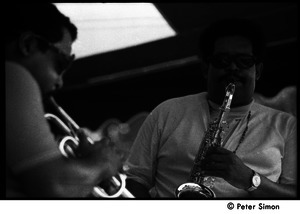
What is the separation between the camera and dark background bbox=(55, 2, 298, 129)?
2.93 meters

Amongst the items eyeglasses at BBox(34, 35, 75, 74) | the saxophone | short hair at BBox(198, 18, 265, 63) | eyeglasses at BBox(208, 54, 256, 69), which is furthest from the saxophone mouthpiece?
eyeglasses at BBox(34, 35, 75, 74)

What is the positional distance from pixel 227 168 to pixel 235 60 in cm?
66

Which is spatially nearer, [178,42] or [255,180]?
[255,180]

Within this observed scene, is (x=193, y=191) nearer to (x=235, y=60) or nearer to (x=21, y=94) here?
(x=235, y=60)

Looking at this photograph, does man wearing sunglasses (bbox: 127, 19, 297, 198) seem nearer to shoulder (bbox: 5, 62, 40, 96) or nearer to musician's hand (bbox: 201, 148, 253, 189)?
musician's hand (bbox: 201, 148, 253, 189)

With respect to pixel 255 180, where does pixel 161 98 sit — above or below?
above

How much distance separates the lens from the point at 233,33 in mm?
2791

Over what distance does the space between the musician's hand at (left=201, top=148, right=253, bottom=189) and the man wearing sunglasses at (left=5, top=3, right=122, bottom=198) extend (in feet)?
1.94

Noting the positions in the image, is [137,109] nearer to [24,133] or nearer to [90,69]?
[90,69]

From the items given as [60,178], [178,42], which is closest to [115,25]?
[178,42]

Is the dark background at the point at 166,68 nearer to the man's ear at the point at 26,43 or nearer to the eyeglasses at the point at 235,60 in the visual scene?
the eyeglasses at the point at 235,60

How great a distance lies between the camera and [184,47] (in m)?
3.02

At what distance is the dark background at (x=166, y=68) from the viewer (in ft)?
9.61
